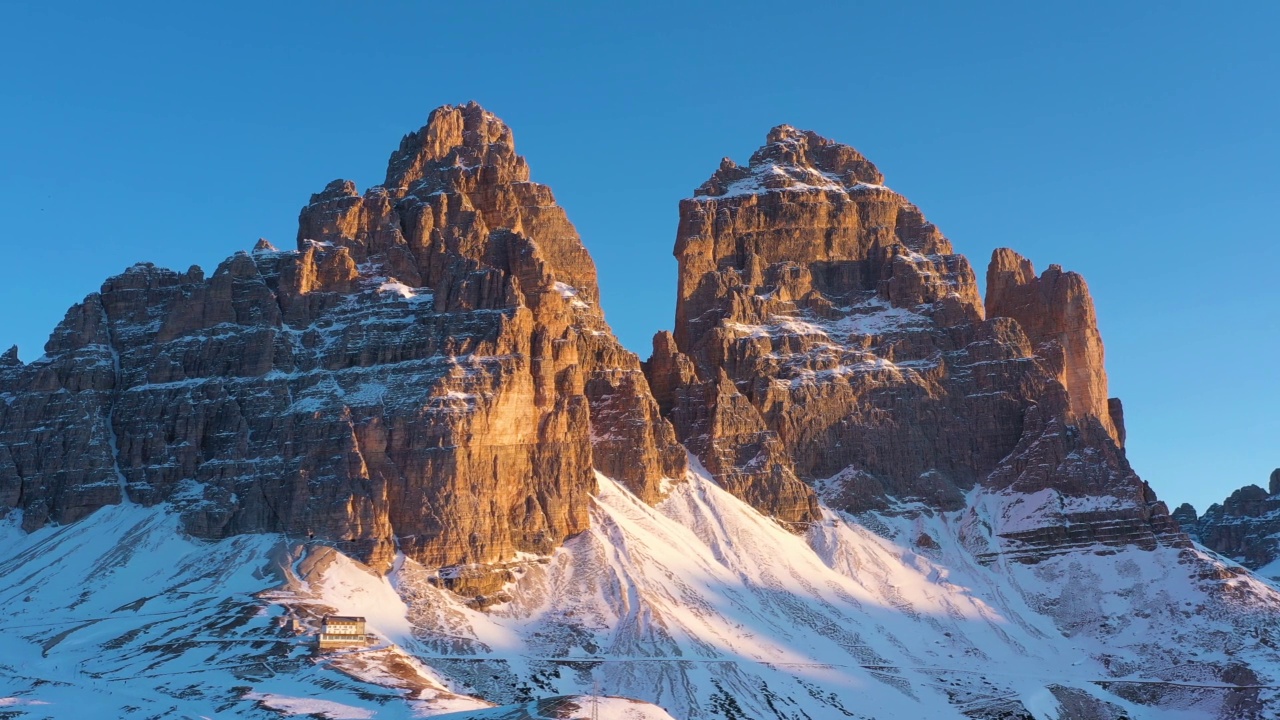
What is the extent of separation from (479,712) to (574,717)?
12.7 metres

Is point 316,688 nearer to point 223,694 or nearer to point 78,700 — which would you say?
point 223,694

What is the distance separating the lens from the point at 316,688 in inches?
7864

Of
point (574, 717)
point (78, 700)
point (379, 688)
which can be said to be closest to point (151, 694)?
point (78, 700)

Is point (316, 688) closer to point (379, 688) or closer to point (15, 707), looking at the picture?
point (379, 688)

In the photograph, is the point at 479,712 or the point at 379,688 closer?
the point at 479,712

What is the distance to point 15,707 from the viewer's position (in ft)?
630

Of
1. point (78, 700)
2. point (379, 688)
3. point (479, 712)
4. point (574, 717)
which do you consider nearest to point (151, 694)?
point (78, 700)

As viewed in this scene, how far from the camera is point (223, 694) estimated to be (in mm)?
198125

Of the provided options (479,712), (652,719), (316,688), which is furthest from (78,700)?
(652,719)

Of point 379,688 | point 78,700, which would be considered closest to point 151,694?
point 78,700

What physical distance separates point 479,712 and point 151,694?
38829 millimetres

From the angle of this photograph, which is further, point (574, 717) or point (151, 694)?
point (151, 694)

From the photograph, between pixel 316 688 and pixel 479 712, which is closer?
pixel 479 712

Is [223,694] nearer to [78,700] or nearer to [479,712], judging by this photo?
[78,700]
